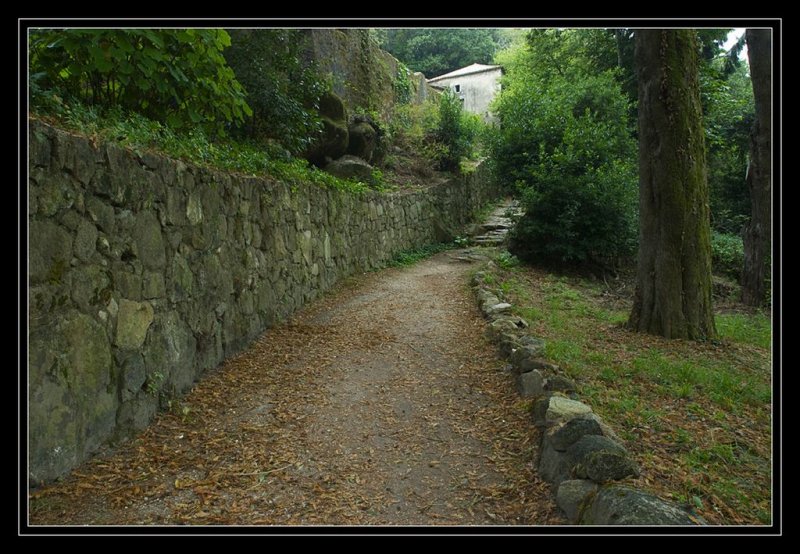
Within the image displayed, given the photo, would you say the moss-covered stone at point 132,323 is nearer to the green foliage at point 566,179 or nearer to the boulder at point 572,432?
the boulder at point 572,432

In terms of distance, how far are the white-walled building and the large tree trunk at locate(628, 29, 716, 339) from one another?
999 inches

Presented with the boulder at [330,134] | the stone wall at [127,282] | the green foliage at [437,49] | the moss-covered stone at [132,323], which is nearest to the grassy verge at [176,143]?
the stone wall at [127,282]

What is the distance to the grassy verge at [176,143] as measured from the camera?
10.5 feet

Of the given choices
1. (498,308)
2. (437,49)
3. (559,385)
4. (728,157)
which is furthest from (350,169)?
(437,49)

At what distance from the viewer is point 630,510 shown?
2156mm

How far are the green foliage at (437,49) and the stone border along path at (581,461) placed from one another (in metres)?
31.9

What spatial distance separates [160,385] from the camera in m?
3.64

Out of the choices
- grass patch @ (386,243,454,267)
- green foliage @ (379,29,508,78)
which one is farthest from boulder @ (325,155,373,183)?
green foliage @ (379,29,508,78)

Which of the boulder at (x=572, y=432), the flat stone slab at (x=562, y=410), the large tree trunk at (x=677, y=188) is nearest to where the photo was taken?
the boulder at (x=572, y=432)

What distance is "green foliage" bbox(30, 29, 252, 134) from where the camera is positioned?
3.58 m

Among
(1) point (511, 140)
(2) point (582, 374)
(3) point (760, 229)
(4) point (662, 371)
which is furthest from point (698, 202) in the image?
(1) point (511, 140)

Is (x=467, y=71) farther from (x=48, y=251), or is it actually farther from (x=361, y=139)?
(x=48, y=251)

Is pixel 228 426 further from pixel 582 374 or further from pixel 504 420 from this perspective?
pixel 582 374

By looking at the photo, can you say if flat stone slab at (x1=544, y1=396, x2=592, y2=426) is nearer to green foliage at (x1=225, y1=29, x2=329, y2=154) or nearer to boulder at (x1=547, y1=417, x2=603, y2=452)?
boulder at (x1=547, y1=417, x2=603, y2=452)
